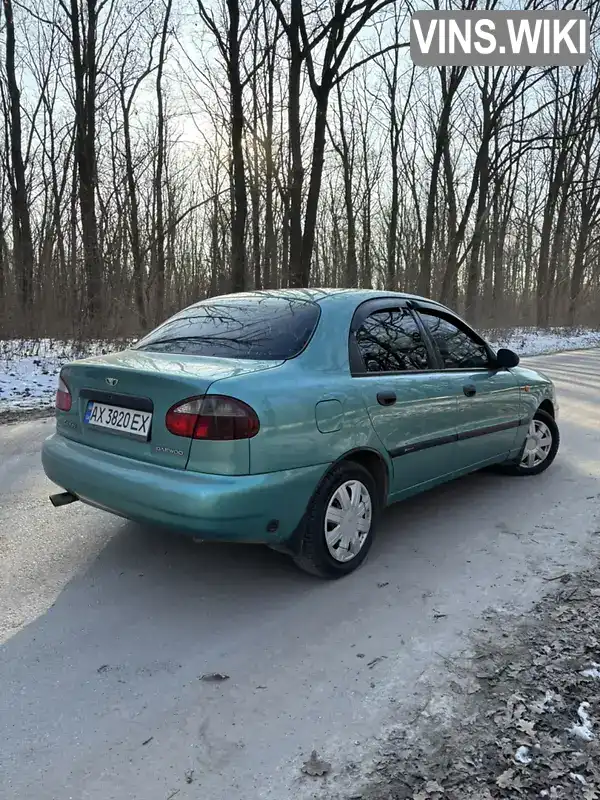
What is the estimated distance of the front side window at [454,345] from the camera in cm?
414

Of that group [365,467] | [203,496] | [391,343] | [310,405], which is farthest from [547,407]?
[203,496]

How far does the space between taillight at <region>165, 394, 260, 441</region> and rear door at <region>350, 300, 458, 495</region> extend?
0.81 meters

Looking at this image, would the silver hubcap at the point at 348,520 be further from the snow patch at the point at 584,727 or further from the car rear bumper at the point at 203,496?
the snow patch at the point at 584,727

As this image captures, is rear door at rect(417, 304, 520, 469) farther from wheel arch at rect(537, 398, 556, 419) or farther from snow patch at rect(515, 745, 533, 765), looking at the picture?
snow patch at rect(515, 745, 533, 765)

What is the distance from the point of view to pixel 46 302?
13773mm

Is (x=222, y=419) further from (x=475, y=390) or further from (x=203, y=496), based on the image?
(x=475, y=390)

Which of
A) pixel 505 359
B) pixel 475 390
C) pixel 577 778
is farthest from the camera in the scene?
pixel 505 359

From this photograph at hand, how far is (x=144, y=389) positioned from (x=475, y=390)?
242 cm

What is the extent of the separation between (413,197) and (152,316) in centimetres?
2187

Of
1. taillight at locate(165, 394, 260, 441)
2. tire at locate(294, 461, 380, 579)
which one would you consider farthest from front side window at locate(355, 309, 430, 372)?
taillight at locate(165, 394, 260, 441)

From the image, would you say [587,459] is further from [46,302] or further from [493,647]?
[46,302]

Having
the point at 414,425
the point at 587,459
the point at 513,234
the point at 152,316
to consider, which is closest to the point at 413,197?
the point at 513,234

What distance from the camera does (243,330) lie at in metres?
3.45

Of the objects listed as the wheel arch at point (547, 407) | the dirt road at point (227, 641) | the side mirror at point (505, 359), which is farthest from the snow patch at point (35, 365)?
the side mirror at point (505, 359)
